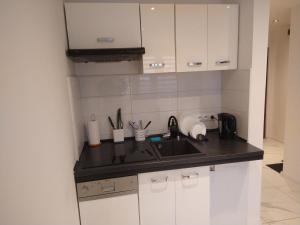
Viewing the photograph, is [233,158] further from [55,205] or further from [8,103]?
[8,103]

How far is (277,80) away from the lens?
4344mm

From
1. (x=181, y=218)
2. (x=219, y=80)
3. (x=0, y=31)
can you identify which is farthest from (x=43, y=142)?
(x=219, y=80)

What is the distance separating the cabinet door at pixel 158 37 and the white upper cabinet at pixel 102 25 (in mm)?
74

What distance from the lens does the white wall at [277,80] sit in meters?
4.11

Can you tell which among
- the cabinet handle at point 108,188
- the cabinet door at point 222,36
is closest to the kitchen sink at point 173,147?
the cabinet handle at point 108,188

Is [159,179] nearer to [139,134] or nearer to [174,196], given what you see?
[174,196]

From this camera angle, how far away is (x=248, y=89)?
1744 millimetres

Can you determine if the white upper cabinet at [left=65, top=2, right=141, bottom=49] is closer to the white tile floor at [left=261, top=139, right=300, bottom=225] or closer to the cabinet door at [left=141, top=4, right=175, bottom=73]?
the cabinet door at [left=141, top=4, right=175, bottom=73]

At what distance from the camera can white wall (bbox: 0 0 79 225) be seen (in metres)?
0.69

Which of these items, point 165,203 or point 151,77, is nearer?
point 165,203

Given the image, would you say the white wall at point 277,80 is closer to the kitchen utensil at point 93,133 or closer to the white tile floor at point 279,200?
the white tile floor at point 279,200

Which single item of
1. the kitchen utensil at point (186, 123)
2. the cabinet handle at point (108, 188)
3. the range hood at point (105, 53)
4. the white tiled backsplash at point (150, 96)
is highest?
the range hood at point (105, 53)

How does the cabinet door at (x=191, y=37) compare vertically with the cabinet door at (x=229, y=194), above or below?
above

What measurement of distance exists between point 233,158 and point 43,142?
132 cm
